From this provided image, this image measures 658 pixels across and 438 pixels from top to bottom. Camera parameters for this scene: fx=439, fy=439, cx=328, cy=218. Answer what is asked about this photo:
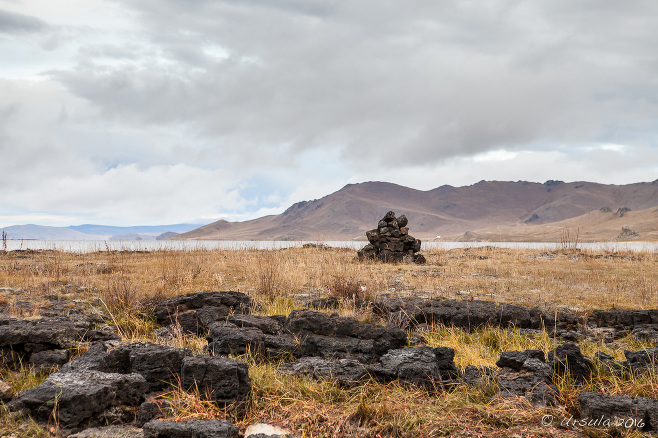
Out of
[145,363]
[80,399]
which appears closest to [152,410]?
[80,399]

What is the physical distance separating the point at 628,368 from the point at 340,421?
3.56 meters

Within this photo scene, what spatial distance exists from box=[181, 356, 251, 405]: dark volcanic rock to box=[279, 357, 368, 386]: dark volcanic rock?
26.3 inches

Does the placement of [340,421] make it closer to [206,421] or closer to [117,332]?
[206,421]

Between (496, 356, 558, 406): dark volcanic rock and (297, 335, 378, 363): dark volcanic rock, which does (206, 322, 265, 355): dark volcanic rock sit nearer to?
(297, 335, 378, 363): dark volcanic rock

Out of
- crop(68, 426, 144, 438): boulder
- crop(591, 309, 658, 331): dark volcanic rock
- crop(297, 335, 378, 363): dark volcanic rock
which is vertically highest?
crop(297, 335, 378, 363): dark volcanic rock

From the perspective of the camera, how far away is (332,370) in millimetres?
4855

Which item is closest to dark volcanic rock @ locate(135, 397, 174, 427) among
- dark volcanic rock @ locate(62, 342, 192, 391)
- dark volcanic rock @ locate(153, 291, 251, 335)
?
dark volcanic rock @ locate(62, 342, 192, 391)

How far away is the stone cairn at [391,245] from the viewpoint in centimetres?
2258

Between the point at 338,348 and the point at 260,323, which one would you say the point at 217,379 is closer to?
the point at 338,348

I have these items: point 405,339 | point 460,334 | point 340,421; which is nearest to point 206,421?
point 340,421

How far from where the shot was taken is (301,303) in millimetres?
9875

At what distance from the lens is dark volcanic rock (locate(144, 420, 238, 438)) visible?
3467mm

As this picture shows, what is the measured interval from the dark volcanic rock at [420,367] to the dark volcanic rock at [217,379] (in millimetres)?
1469

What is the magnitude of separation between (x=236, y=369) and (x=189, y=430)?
85 cm
